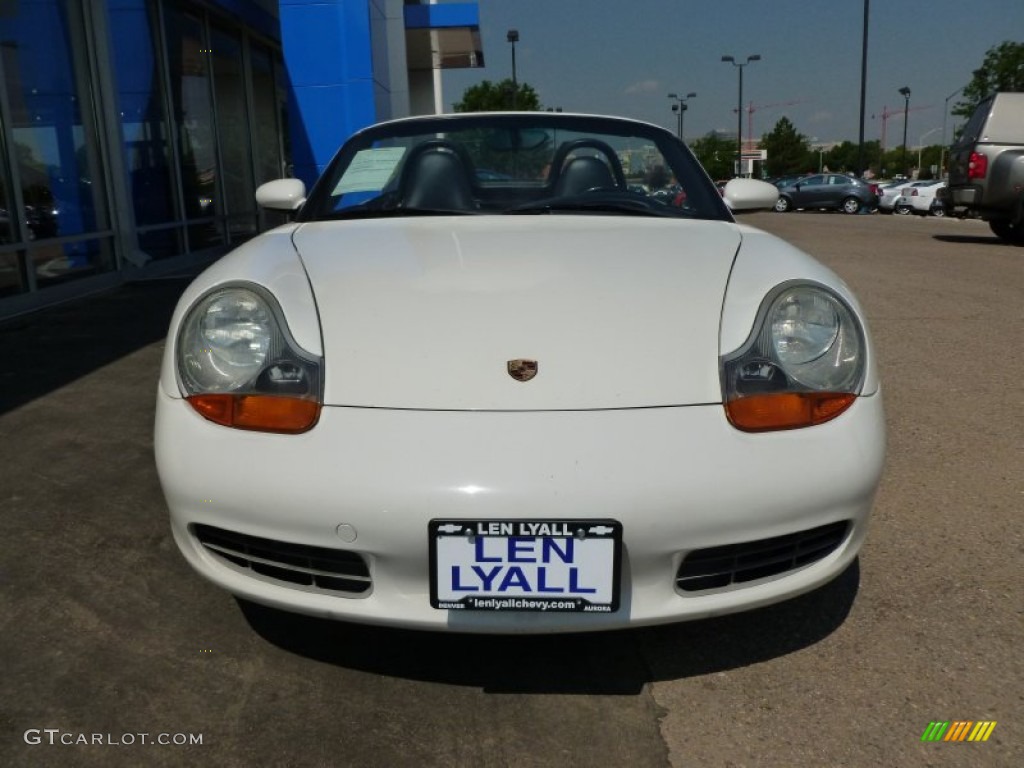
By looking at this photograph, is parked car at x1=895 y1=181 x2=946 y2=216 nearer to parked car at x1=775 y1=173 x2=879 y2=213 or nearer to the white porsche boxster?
parked car at x1=775 y1=173 x2=879 y2=213

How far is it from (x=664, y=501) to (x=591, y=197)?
52.9 inches

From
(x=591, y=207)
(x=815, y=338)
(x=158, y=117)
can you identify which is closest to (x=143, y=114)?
(x=158, y=117)

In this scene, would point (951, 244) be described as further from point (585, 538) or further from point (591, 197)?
point (585, 538)

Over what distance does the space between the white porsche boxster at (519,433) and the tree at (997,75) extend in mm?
40425

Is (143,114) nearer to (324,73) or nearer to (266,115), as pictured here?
(324,73)

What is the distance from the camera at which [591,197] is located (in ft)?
8.77

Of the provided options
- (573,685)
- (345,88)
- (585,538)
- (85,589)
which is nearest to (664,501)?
(585,538)

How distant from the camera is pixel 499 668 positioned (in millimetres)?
1921

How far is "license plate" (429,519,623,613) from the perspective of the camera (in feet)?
5.09

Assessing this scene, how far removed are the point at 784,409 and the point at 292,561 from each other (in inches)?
39.5

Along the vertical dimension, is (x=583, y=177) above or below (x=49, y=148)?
below

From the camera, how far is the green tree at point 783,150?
8126 cm

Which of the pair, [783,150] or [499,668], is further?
[783,150]

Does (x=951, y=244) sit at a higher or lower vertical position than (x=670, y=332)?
lower
